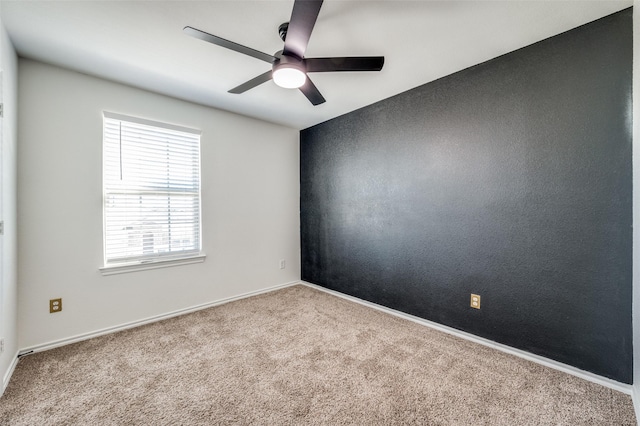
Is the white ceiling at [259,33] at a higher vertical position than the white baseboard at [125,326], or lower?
higher

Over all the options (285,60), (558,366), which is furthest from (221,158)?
(558,366)

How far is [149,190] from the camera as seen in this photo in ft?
8.99

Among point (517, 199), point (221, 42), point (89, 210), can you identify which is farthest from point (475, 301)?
point (89, 210)

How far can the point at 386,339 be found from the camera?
93.2 inches

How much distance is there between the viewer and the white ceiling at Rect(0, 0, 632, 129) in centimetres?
164

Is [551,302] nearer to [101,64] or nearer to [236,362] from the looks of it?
[236,362]

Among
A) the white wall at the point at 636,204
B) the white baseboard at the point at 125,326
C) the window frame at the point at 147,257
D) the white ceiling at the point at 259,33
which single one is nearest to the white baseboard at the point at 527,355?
the white wall at the point at 636,204

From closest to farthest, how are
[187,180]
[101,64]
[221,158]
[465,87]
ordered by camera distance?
[101,64] < [465,87] < [187,180] < [221,158]

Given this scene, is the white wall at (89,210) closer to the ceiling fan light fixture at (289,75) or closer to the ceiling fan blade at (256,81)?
the ceiling fan blade at (256,81)

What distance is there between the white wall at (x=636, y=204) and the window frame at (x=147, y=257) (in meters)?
3.51

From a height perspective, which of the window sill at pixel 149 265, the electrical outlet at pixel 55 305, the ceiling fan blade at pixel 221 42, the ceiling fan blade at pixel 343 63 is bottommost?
the electrical outlet at pixel 55 305

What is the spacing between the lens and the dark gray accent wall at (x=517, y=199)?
1.74 metres

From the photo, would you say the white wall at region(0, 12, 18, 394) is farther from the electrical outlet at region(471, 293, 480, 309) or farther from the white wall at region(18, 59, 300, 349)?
the electrical outlet at region(471, 293, 480, 309)

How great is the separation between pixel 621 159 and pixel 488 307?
1.33 metres
